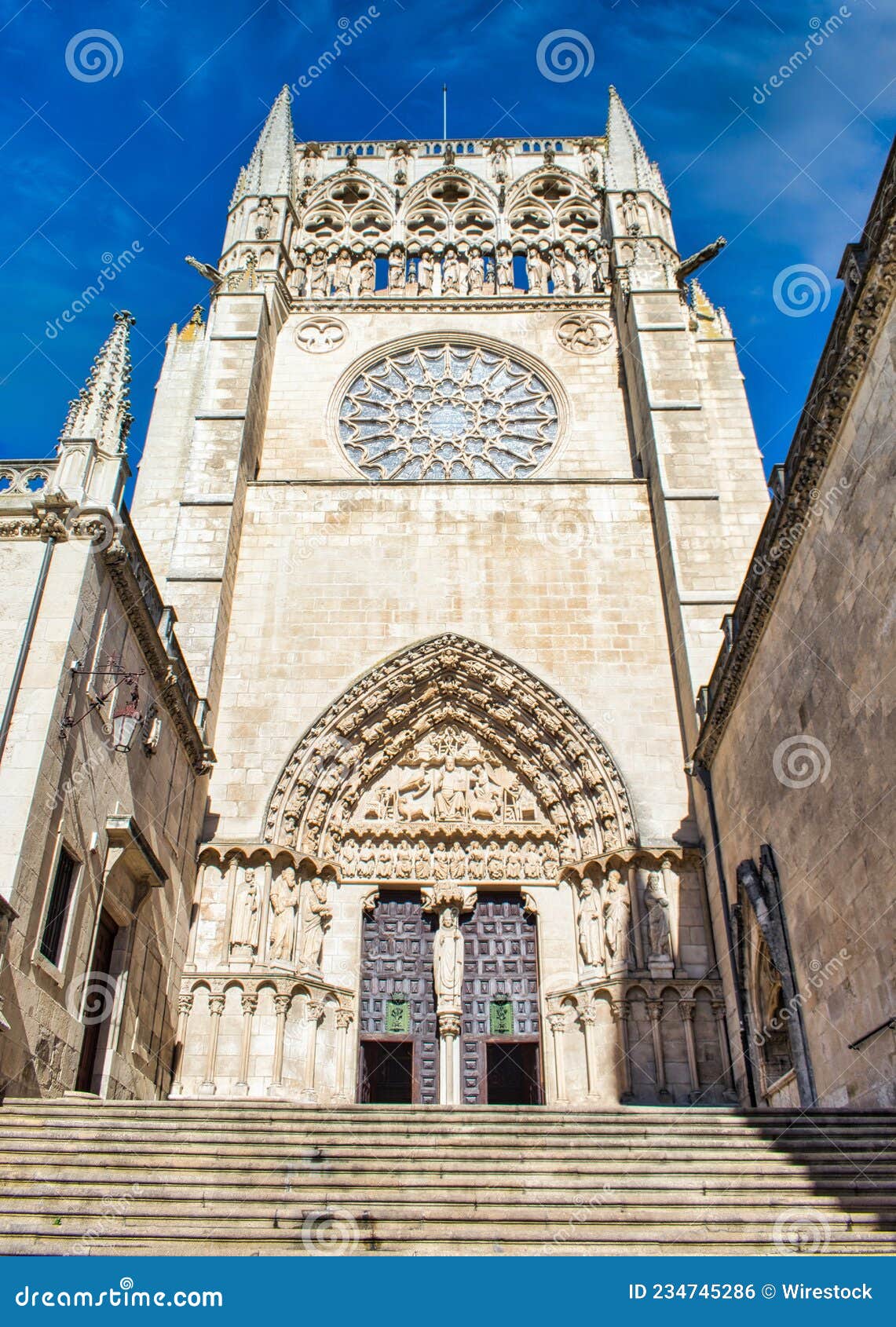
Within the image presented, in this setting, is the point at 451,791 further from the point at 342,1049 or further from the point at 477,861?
the point at 342,1049

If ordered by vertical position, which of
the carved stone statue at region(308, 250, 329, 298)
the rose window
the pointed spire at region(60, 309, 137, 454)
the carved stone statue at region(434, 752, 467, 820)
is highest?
the carved stone statue at region(308, 250, 329, 298)

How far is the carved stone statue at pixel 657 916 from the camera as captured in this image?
1159cm

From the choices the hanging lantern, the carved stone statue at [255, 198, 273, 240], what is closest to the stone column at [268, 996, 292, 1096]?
the hanging lantern

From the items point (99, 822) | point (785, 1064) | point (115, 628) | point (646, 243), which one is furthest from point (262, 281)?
point (785, 1064)

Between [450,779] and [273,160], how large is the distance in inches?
488

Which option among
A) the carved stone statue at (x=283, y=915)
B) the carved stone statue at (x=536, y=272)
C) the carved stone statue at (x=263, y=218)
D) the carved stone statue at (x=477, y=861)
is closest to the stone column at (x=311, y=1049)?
the carved stone statue at (x=283, y=915)

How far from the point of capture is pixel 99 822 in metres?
8.97

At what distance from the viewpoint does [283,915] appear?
1193 cm

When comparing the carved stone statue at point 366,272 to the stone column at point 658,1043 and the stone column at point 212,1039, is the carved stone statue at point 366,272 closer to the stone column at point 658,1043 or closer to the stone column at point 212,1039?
the stone column at point 212,1039

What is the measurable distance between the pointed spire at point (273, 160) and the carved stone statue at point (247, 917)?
12.6 m

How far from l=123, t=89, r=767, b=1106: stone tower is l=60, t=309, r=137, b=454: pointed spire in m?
3.74

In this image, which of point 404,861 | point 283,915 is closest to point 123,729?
point 283,915

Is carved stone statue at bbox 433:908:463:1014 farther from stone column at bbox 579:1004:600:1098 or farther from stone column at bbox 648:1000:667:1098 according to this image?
stone column at bbox 648:1000:667:1098

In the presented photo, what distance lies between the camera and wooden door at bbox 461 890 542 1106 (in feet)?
39.1
